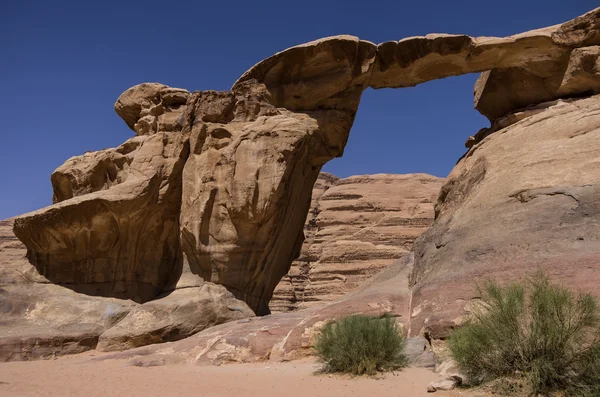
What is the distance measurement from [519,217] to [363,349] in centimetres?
429

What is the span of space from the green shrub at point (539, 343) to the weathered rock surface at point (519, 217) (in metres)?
1.78

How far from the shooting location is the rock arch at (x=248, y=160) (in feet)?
48.3

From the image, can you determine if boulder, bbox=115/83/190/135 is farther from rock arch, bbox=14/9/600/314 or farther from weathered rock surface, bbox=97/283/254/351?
weathered rock surface, bbox=97/283/254/351

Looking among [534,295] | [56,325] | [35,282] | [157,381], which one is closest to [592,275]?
[534,295]

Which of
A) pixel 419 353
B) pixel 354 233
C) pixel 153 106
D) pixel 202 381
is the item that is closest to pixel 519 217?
pixel 419 353

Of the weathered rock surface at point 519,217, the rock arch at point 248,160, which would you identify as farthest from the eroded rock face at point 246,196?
the weathered rock surface at point 519,217

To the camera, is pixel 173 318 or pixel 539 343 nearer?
pixel 539 343

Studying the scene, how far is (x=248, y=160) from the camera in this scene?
14.9 meters

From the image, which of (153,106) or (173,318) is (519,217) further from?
(153,106)

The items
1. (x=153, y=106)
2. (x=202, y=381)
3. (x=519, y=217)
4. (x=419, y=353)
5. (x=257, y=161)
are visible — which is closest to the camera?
(x=202, y=381)

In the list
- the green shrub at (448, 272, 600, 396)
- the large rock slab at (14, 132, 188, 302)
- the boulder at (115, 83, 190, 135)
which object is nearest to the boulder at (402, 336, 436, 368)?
the green shrub at (448, 272, 600, 396)

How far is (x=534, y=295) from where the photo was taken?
675 cm

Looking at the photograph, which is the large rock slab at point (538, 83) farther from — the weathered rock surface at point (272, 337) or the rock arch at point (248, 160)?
the weathered rock surface at point (272, 337)

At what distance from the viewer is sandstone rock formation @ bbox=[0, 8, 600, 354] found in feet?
45.5
